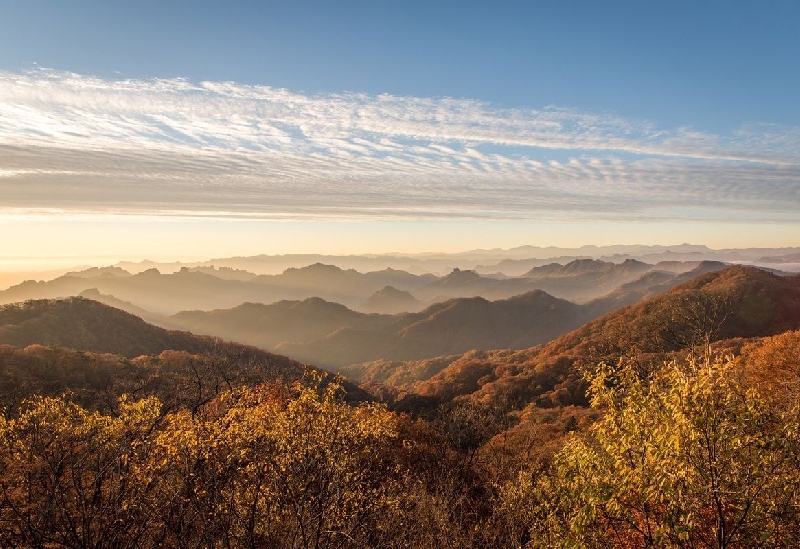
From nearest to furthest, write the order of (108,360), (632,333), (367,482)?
(367,482)
(108,360)
(632,333)

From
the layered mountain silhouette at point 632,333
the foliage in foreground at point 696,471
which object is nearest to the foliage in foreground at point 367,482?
the foliage in foreground at point 696,471

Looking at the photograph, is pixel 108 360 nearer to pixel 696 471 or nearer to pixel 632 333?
pixel 696 471

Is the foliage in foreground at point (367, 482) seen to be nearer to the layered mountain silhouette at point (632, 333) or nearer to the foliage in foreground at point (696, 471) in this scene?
the foliage in foreground at point (696, 471)

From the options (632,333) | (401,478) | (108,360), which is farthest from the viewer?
(632,333)

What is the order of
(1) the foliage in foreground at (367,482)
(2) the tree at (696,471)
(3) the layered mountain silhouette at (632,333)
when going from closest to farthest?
(2) the tree at (696,471) → (1) the foliage in foreground at (367,482) → (3) the layered mountain silhouette at (632,333)

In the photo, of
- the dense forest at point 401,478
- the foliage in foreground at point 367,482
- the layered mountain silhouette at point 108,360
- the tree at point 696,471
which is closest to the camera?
the tree at point 696,471

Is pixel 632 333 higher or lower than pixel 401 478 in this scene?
lower

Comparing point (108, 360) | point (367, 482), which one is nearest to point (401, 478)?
point (367, 482)

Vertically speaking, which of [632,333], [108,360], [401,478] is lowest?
[632,333]

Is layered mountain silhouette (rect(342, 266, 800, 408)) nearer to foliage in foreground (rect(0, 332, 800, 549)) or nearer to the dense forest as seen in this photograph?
the dense forest

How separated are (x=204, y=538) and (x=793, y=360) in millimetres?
59373

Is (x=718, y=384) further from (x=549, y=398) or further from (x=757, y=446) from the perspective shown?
(x=549, y=398)

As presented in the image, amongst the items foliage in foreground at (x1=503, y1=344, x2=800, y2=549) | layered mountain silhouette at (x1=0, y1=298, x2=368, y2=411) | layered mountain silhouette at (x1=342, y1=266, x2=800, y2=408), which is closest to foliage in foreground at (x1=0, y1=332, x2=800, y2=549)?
foliage in foreground at (x1=503, y1=344, x2=800, y2=549)

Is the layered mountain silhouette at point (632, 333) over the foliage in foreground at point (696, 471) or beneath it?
beneath
